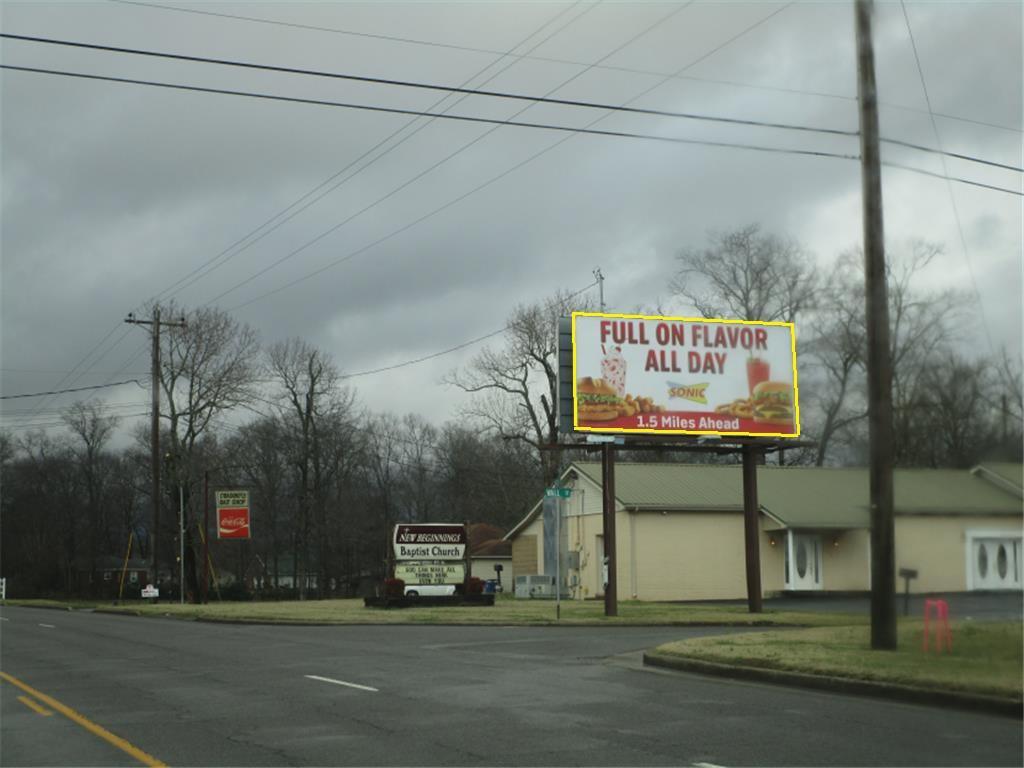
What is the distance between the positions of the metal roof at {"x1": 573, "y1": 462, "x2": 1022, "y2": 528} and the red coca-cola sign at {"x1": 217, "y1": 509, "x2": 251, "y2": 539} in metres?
17.6

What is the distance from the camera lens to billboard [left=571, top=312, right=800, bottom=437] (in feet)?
106

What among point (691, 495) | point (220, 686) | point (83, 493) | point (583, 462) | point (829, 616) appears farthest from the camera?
point (83, 493)

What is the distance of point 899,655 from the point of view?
49.3 ft

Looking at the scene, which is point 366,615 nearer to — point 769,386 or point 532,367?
point 769,386

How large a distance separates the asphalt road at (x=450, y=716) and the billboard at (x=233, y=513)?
115 feet

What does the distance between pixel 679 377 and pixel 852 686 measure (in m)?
20.2

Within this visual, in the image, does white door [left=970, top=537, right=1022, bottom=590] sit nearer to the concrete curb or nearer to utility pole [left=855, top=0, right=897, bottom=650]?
the concrete curb

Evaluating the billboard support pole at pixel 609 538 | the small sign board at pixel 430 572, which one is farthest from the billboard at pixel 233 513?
the billboard support pole at pixel 609 538

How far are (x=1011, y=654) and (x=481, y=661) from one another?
8.67 m

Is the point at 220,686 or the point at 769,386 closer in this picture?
the point at 220,686

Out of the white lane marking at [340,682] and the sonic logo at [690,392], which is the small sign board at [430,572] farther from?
the white lane marking at [340,682]

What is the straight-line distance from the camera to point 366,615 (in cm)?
3353

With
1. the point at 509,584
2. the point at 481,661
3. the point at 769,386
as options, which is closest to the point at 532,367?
the point at 509,584

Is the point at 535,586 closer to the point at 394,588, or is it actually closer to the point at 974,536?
the point at 394,588
